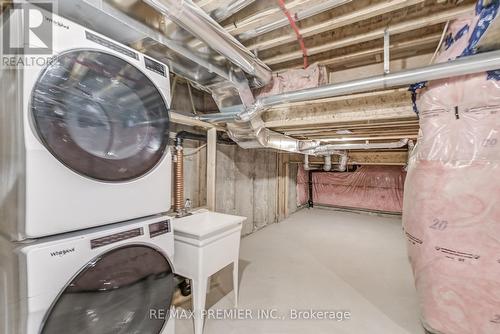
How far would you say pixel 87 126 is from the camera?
82 centimetres

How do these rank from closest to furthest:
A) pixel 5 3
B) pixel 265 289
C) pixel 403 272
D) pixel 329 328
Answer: pixel 5 3 < pixel 329 328 < pixel 265 289 < pixel 403 272

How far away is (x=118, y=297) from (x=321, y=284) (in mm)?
1893

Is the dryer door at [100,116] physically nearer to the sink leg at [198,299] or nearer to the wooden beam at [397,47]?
the sink leg at [198,299]

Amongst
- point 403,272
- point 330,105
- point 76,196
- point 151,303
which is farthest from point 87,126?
point 403,272

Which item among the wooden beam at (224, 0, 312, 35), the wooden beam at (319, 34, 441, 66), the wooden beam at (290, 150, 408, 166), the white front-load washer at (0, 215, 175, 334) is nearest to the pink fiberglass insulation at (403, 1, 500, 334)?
the wooden beam at (319, 34, 441, 66)

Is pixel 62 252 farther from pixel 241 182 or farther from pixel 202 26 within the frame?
pixel 241 182

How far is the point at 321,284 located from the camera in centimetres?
211

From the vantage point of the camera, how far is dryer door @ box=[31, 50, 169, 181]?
2.36 ft

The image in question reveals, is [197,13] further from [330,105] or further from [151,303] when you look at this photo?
[151,303]

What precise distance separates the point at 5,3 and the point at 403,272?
3.62 metres

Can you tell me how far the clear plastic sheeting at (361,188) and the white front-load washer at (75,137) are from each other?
16.8ft

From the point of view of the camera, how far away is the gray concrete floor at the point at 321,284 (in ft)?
5.14

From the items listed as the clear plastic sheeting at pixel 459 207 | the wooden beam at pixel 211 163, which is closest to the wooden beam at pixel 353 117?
the clear plastic sheeting at pixel 459 207

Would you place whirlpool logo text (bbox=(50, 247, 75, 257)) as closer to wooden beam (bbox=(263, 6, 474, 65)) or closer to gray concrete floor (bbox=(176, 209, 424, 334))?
gray concrete floor (bbox=(176, 209, 424, 334))
